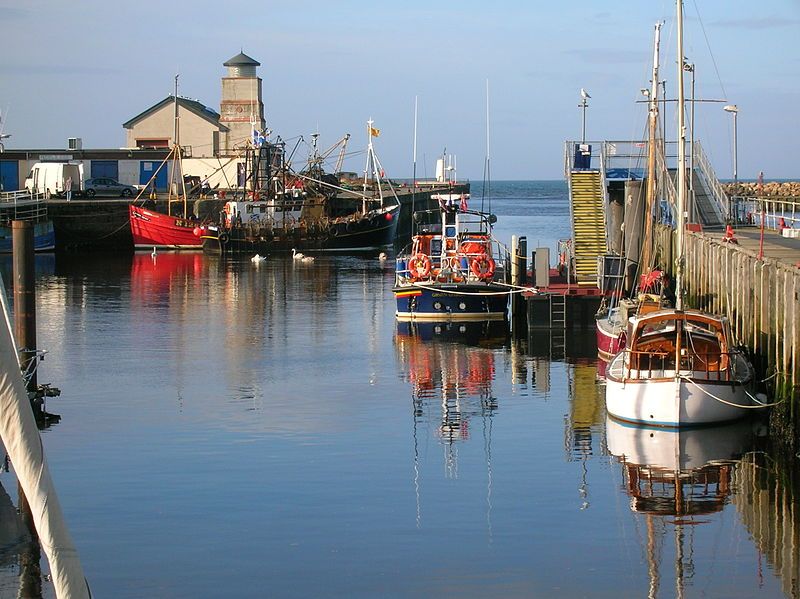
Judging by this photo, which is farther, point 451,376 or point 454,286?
point 454,286

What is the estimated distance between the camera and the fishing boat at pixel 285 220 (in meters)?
78.8

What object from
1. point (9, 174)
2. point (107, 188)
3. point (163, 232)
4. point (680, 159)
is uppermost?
point (9, 174)

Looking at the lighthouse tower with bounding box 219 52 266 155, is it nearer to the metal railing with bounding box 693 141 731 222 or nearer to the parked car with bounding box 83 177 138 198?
the parked car with bounding box 83 177 138 198

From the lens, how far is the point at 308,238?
→ 8006cm

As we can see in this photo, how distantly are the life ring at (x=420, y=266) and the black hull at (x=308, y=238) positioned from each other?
123 feet

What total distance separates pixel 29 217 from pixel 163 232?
834 centimetres

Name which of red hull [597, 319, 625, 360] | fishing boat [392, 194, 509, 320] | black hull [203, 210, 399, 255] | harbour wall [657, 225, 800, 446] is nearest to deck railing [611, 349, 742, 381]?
harbour wall [657, 225, 800, 446]

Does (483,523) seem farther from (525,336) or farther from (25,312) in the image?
(525,336)

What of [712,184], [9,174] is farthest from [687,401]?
[9,174]

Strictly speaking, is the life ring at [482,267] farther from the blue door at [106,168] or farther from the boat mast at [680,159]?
the blue door at [106,168]

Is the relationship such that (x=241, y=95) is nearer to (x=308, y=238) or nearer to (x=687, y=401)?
(x=308, y=238)

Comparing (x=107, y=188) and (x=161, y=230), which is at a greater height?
(x=107, y=188)

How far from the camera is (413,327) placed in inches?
1631

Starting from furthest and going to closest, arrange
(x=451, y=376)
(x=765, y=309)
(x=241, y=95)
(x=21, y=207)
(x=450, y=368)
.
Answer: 1. (x=241, y=95)
2. (x=21, y=207)
3. (x=450, y=368)
4. (x=451, y=376)
5. (x=765, y=309)
